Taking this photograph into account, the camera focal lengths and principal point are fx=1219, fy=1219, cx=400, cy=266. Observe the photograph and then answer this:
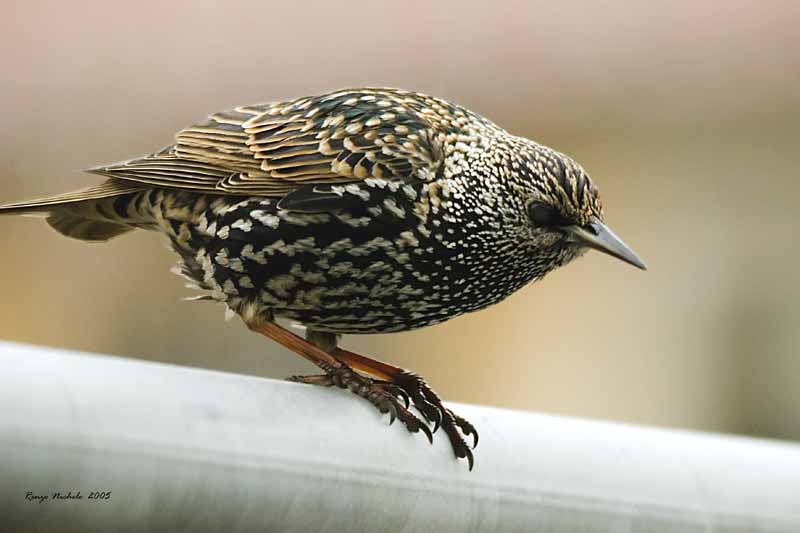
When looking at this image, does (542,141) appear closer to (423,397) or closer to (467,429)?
(423,397)

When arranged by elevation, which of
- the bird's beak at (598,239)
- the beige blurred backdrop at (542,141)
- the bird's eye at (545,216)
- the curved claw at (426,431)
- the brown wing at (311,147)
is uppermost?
the brown wing at (311,147)

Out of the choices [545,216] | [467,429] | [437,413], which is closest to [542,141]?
[545,216]

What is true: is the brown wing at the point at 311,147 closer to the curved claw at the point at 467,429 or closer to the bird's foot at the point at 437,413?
the bird's foot at the point at 437,413

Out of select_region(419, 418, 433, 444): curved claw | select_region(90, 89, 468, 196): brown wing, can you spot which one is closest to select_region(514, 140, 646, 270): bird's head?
select_region(90, 89, 468, 196): brown wing

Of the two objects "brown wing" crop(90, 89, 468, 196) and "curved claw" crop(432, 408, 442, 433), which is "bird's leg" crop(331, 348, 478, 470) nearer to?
"curved claw" crop(432, 408, 442, 433)

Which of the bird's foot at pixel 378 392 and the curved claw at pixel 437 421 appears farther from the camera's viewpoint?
the curved claw at pixel 437 421

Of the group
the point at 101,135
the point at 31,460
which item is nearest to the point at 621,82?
the point at 101,135

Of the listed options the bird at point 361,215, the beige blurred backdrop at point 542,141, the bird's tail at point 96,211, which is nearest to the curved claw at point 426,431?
the bird at point 361,215
